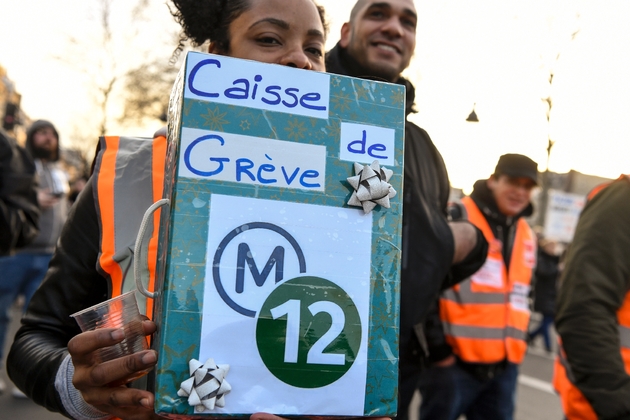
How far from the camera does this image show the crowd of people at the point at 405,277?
1.31 m

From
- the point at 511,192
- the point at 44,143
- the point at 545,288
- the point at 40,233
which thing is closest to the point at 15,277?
the point at 40,233

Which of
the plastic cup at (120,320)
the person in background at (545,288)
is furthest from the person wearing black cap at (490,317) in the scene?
the person in background at (545,288)

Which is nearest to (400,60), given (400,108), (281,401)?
(400,108)

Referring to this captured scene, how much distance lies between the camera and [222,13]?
167 cm

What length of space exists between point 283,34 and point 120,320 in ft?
2.46

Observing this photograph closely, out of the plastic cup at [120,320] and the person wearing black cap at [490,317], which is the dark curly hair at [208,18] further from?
the person wearing black cap at [490,317]

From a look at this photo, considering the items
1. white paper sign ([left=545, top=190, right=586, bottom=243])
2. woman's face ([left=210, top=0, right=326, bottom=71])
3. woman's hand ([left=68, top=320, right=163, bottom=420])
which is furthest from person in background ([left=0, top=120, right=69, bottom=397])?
white paper sign ([left=545, top=190, right=586, bottom=243])

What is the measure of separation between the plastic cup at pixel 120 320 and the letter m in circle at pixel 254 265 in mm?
192

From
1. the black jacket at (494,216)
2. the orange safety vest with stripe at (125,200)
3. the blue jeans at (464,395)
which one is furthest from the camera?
the black jacket at (494,216)

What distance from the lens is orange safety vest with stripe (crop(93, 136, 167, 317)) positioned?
4.23ft

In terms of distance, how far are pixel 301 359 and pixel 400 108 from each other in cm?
50

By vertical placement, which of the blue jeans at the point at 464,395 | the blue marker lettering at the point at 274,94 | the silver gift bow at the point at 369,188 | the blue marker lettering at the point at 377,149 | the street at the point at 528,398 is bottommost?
the street at the point at 528,398

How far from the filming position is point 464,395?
3.57 m

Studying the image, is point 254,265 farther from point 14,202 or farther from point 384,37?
point 14,202
